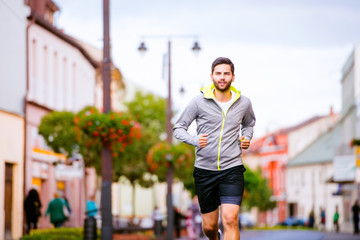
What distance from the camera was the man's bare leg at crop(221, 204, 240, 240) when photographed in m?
7.39

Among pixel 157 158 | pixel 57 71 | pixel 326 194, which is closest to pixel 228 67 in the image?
pixel 157 158

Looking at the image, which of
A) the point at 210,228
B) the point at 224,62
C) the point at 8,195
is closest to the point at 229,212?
the point at 210,228

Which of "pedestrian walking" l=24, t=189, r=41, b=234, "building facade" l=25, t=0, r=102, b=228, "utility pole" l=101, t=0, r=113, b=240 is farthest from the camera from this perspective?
"building facade" l=25, t=0, r=102, b=228

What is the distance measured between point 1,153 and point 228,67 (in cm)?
1830

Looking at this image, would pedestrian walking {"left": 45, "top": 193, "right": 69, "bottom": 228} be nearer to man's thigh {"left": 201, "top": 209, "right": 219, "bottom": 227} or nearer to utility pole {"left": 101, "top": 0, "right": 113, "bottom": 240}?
utility pole {"left": 101, "top": 0, "right": 113, "bottom": 240}

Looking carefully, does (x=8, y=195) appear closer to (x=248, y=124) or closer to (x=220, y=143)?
(x=248, y=124)

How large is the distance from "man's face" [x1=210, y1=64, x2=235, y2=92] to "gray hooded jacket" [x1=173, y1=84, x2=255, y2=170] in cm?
13

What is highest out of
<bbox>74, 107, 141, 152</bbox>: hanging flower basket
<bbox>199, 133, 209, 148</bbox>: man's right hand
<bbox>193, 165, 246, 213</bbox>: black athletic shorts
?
<bbox>74, 107, 141, 152</bbox>: hanging flower basket

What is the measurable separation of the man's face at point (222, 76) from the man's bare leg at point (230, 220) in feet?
3.41

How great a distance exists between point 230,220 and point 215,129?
0.80 m

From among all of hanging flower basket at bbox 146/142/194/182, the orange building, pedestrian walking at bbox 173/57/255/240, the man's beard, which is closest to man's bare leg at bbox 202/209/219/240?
pedestrian walking at bbox 173/57/255/240

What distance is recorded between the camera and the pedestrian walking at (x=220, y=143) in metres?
7.50

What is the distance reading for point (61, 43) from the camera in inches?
1501

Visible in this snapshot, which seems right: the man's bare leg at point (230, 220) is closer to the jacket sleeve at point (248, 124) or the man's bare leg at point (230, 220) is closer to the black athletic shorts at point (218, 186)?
the black athletic shorts at point (218, 186)
